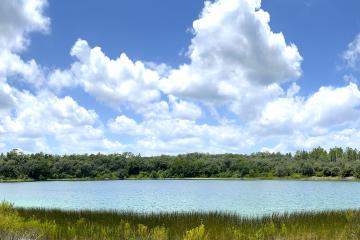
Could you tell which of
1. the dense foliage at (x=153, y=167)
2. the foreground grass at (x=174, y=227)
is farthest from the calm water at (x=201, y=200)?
the dense foliage at (x=153, y=167)

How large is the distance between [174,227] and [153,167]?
124 m

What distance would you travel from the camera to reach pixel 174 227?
1742cm

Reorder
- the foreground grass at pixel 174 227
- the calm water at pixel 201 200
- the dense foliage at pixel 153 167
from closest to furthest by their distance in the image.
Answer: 1. the foreground grass at pixel 174 227
2. the calm water at pixel 201 200
3. the dense foliage at pixel 153 167

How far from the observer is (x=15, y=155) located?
129m

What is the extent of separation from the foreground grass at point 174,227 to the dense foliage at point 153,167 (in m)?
102

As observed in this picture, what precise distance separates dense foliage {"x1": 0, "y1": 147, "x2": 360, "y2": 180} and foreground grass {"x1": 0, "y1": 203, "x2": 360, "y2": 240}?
102m

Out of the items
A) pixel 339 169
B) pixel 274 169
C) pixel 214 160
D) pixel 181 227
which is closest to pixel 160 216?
pixel 181 227

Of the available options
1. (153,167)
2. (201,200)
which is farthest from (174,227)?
(153,167)

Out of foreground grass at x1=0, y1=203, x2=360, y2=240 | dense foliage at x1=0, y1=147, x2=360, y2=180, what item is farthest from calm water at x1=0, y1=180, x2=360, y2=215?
dense foliage at x1=0, y1=147, x2=360, y2=180

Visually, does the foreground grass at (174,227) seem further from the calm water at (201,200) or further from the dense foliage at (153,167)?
the dense foliage at (153,167)

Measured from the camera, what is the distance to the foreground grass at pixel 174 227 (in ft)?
44.8

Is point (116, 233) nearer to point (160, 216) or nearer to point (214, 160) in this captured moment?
point (160, 216)

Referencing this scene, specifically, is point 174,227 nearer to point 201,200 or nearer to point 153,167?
point 201,200

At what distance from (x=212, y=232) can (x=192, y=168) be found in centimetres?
12479
